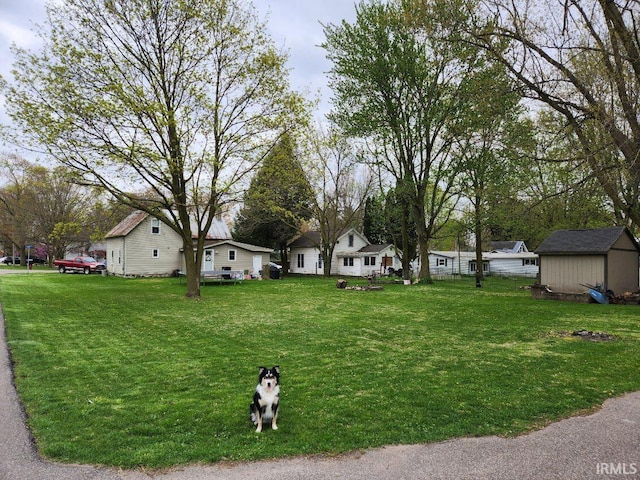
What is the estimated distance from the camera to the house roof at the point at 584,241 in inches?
757

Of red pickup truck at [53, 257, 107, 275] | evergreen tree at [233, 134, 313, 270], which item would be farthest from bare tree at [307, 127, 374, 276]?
red pickup truck at [53, 257, 107, 275]

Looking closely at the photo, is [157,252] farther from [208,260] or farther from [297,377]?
[297,377]

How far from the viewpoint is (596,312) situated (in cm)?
1517

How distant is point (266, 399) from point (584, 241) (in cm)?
2042

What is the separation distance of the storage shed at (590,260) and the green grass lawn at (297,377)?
6.41 meters

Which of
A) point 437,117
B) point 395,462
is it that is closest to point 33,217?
point 437,117

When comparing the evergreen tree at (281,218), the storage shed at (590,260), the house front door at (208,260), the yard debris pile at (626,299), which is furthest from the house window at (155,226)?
the yard debris pile at (626,299)

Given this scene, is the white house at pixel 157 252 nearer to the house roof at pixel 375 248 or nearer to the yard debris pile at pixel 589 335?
the house roof at pixel 375 248

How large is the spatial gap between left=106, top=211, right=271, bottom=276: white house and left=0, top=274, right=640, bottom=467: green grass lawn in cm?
1962

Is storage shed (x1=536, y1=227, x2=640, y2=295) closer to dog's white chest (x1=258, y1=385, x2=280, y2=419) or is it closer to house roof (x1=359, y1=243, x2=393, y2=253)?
dog's white chest (x1=258, y1=385, x2=280, y2=419)

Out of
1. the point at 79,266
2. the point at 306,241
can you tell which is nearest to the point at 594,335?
the point at 306,241

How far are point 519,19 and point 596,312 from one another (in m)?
10.7

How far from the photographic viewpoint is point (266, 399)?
4.70 m

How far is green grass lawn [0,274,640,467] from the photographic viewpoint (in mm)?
4590
